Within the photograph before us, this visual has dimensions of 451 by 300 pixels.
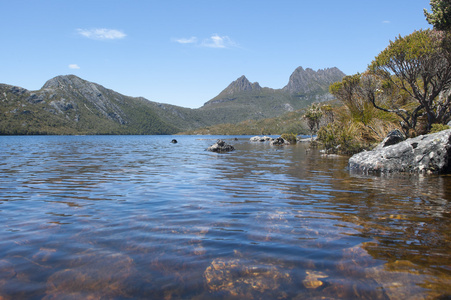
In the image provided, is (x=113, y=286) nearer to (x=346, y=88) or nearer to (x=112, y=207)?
(x=112, y=207)

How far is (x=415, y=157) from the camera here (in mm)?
19219

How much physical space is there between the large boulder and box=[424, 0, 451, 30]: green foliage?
425 inches

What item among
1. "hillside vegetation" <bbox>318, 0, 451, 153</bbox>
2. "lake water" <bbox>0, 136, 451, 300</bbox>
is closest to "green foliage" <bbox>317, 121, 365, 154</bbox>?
"hillside vegetation" <bbox>318, 0, 451, 153</bbox>

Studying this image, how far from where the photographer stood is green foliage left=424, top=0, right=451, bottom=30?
73.8ft

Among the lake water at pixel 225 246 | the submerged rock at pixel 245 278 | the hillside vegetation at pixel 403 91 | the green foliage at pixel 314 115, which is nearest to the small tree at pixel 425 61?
the hillside vegetation at pixel 403 91

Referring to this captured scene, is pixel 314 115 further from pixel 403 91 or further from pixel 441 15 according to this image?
pixel 441 15

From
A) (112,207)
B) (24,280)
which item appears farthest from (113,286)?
(112,207)

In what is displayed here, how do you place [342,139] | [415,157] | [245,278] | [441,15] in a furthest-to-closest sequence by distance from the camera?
1. [342,139]
2. [441,15]
3. [415,157]
4. [245,278]

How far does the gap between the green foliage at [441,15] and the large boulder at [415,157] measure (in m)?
10.8

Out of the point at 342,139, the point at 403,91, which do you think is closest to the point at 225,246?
the point at 403,91

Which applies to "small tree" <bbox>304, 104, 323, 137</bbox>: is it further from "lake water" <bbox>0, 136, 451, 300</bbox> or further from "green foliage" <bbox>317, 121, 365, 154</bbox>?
"lake water" <bbox>0, 136, 451, 300</bbox>

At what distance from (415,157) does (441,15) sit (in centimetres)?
1294

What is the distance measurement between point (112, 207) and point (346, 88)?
107 ft

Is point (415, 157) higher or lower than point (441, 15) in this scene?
lower
